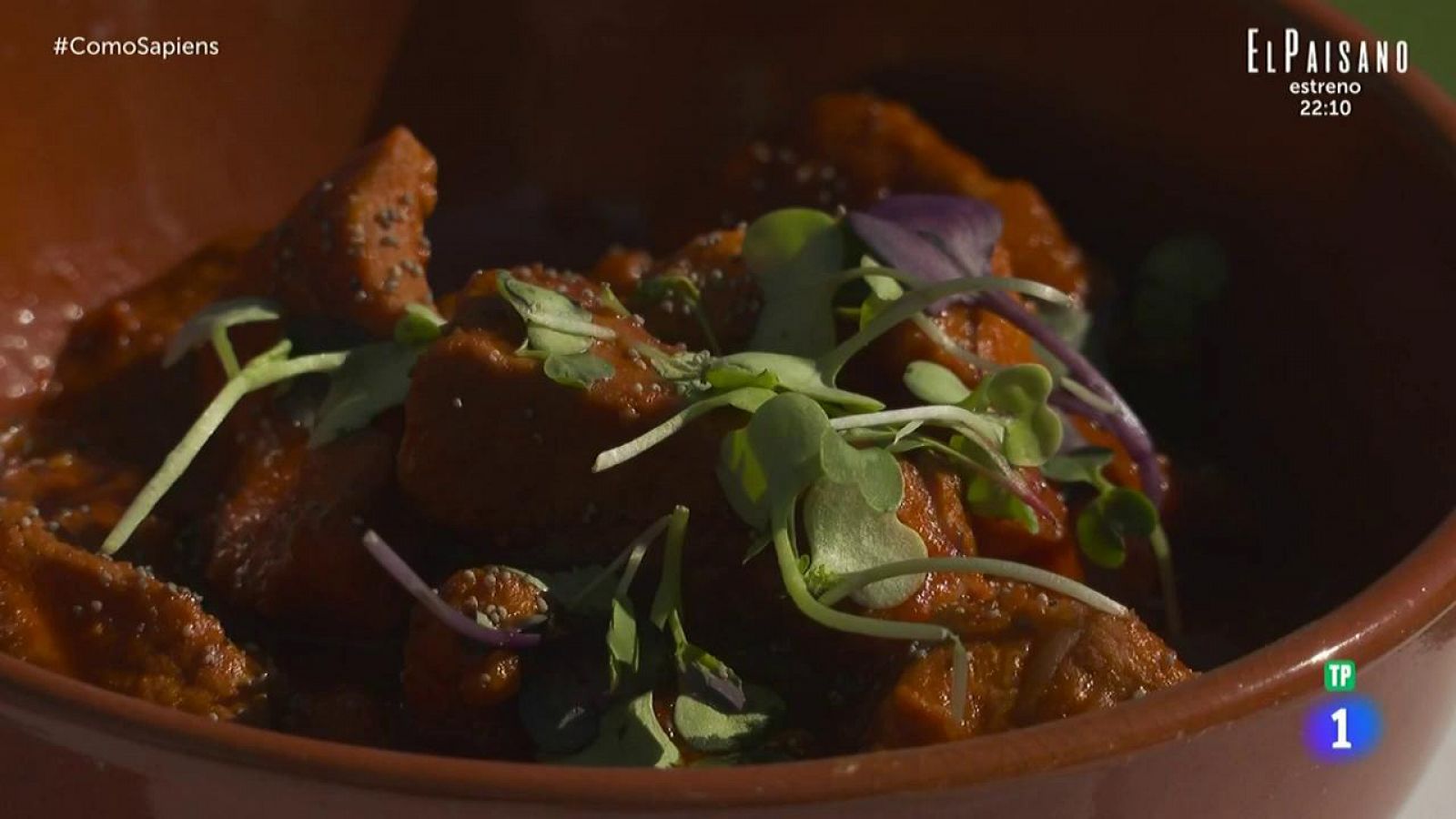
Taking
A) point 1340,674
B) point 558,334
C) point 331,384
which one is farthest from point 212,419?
point 1340,674

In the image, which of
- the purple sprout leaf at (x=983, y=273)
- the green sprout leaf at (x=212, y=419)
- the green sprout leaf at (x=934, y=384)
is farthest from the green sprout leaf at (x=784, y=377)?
the green sprout leaf at (x=212, y=419)

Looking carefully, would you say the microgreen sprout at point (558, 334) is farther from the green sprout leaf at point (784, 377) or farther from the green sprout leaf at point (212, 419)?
the green sprout leaf at point (212, 419)

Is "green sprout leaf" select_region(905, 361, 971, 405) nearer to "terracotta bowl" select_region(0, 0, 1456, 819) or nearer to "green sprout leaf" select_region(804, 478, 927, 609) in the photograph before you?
"green sprout leaf" select_region(804, 478, 927, 609)

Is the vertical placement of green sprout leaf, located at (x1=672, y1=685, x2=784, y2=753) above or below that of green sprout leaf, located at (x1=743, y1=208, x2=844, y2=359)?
below

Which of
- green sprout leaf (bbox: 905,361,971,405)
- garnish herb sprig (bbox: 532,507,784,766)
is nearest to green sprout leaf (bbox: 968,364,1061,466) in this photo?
green sprout leaf (bbox: 905,361,971,405)

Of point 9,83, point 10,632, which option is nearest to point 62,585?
point 10,632

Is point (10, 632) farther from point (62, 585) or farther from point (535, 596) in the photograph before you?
point (535, 596)

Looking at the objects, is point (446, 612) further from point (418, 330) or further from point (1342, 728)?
point (1342, 728)
